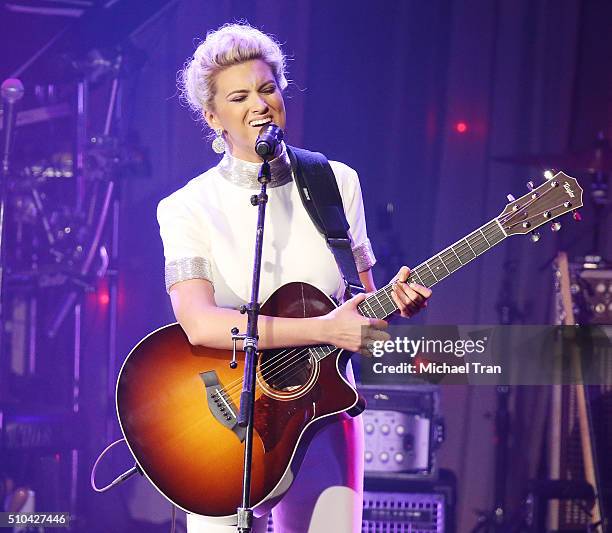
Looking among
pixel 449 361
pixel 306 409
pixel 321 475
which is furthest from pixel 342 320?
pixel 449 361

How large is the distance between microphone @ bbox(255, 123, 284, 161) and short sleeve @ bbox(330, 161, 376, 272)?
1.41 ft

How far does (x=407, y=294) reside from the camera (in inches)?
112

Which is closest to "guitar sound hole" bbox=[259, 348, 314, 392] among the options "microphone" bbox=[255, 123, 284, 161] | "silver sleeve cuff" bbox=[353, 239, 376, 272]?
"silver sleeve cuff" bbox=[353, 239, 376, 272]

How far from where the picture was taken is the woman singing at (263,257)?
110 inches

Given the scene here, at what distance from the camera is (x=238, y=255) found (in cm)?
298

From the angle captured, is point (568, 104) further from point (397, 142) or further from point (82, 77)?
point (82, 77)

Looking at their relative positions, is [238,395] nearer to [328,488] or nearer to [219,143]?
[328,488]

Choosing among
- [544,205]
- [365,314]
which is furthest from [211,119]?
[544,205]

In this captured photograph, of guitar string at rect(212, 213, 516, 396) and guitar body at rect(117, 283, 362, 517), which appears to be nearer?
guitar body at rect(117, 283, 362, 517)

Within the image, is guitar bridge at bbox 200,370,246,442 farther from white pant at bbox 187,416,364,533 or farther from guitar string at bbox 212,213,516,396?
white pant at bbox 187,416,364,533

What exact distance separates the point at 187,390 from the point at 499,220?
1150 mm

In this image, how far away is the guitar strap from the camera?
2951mm

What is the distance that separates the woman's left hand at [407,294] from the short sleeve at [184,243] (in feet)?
1.98

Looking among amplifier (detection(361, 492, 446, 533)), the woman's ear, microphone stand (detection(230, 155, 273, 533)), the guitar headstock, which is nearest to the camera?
microphone stand (detection(230, 155, 273, 533))
